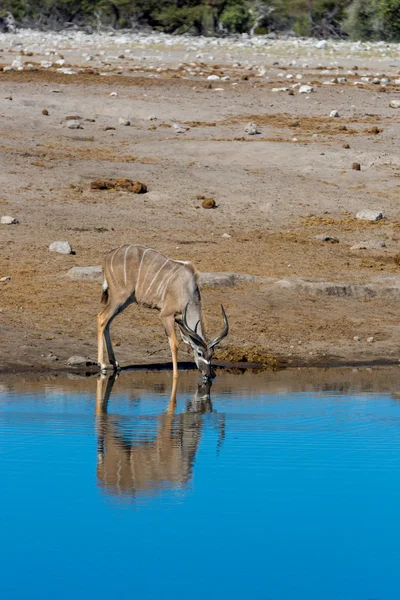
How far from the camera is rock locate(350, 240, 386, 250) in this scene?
16.8m

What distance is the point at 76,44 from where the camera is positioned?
1487 inches

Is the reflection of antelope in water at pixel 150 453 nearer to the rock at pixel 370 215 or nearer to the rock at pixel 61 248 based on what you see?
the rock at pixel 61 248

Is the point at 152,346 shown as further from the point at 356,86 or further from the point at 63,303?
the point at 356,86

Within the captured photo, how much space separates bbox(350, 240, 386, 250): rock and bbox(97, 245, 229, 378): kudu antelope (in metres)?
5.04

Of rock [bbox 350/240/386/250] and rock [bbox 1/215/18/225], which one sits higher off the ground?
rock [bbox 1/215/18/225]

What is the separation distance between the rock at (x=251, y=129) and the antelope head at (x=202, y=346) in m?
10.3

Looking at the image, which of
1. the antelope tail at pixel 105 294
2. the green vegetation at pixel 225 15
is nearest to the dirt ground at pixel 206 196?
the antelope tail at pixel 105 294

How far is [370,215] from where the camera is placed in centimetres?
1803

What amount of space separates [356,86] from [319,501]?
20.3 meters

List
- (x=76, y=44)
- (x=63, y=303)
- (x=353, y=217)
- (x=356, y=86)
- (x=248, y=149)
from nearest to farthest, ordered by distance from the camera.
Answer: (x=63, y=303)
(x=353, y=217)
(x=248, y=149)
(x=356, y=86)
(x=76, y=44)

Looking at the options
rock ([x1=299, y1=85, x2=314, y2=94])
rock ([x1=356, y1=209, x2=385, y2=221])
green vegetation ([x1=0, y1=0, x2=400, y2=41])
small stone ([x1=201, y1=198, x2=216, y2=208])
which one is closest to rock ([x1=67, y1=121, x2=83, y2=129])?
small stone ([x1=201, y1=198, x2=216, y2=208])

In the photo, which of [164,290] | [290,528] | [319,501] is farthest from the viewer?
[164,290]

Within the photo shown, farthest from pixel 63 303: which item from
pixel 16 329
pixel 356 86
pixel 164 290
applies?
pixel 356 86

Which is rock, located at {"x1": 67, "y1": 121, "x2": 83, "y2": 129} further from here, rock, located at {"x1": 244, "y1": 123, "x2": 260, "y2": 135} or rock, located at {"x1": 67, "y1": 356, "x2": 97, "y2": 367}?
rock, located at {"x1": 67, "y1": 356, "x2": 97, "y2": 367}
